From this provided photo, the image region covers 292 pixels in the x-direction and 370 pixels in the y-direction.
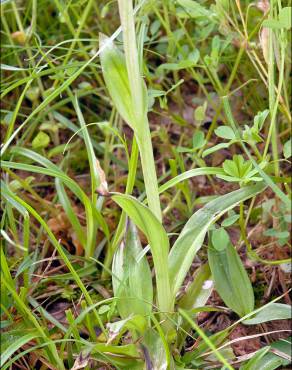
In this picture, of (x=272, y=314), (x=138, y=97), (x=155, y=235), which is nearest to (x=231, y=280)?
(x=272, y=314)

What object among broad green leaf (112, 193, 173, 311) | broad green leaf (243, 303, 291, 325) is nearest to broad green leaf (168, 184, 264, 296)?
broad green leaf (112, 193, 173, 311)

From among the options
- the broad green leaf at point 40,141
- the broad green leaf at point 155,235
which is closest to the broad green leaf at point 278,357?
the broad green leaf at point 155,235

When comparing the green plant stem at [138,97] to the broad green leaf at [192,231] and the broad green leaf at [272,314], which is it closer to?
the broad green leaf at [192,231]

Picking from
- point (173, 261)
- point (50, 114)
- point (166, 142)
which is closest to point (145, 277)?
point (173, 261)

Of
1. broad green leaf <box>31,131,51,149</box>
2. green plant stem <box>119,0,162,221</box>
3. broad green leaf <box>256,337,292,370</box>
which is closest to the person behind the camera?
green plant stem <box>119,0,162,221</box>

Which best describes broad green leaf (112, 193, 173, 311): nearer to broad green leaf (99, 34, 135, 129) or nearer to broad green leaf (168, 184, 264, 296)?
broad green leaf (168, 184, 264, 296)
